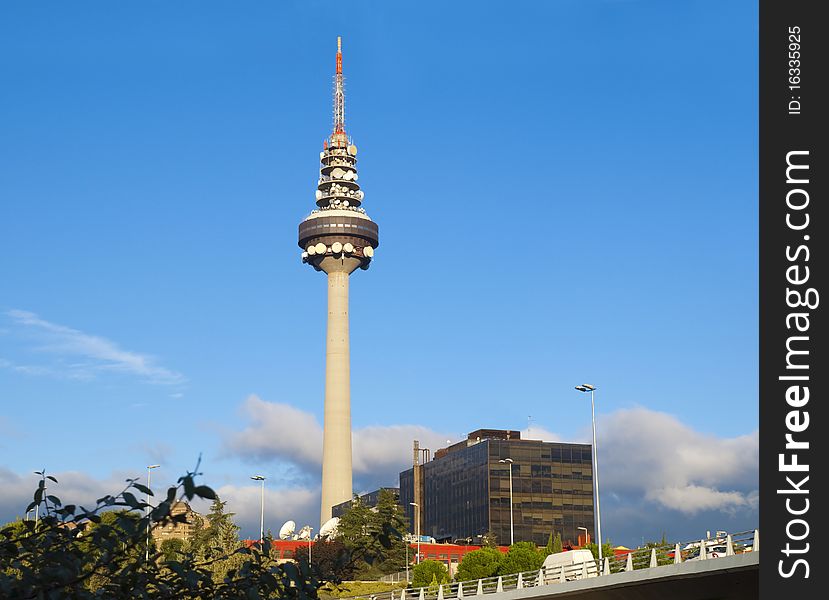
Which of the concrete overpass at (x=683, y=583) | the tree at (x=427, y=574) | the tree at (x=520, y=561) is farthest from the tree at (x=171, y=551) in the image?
the tree at (x=520, y=561)

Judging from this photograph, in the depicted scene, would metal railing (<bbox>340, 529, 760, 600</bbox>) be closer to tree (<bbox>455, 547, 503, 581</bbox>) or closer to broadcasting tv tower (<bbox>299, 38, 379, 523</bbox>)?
tree (<bbox>455, 547, 503, 581</bbox>)

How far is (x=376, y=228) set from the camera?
19838 centimetres

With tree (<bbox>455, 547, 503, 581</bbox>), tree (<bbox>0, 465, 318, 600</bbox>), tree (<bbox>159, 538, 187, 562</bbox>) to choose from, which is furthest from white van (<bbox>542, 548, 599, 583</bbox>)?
tree (<bbox>0, 465, 318, 600</bbox>)

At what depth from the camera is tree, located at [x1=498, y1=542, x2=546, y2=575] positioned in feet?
316

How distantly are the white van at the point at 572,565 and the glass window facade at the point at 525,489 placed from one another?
87.3 m

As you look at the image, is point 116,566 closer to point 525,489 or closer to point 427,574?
point 427,574
